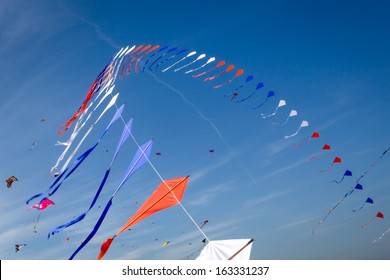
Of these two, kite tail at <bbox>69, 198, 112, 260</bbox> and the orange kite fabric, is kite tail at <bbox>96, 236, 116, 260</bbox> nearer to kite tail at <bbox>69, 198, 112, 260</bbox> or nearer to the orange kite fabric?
kite tail at <bbox>69, 198, 112, 260</bbox>

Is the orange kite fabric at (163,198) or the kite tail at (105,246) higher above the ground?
the orange kite fabric at (163,198)

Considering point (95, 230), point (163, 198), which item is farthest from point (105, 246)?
point (163, 198)

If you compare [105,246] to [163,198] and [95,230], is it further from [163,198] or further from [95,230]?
[163,198]

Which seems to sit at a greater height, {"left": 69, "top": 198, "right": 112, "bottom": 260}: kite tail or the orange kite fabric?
the orange kite fabric

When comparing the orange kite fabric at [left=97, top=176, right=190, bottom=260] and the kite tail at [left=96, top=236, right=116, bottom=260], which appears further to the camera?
the orange kite fabric at [left=97, top=176, right=190, bottom=260]

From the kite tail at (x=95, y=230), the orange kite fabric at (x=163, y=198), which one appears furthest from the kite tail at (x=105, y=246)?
the orange kite fabric at (x=163, y=198)

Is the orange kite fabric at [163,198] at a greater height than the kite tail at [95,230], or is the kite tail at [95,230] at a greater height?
the orange kite fabric at [163,198]

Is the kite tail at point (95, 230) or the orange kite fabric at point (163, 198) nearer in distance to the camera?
the kite tail at point (95, 230)

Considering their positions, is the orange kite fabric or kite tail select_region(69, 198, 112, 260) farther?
the orange kite fabric

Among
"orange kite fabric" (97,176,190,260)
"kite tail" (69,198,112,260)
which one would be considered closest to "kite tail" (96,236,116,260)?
"kite tail" (69,198,112,260)

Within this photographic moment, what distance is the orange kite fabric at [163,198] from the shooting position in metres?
13.6

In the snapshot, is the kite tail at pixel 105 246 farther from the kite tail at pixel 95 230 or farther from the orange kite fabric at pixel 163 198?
the orange kite fabric at pixel 163 198

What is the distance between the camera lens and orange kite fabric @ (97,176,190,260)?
13617 millimetres
